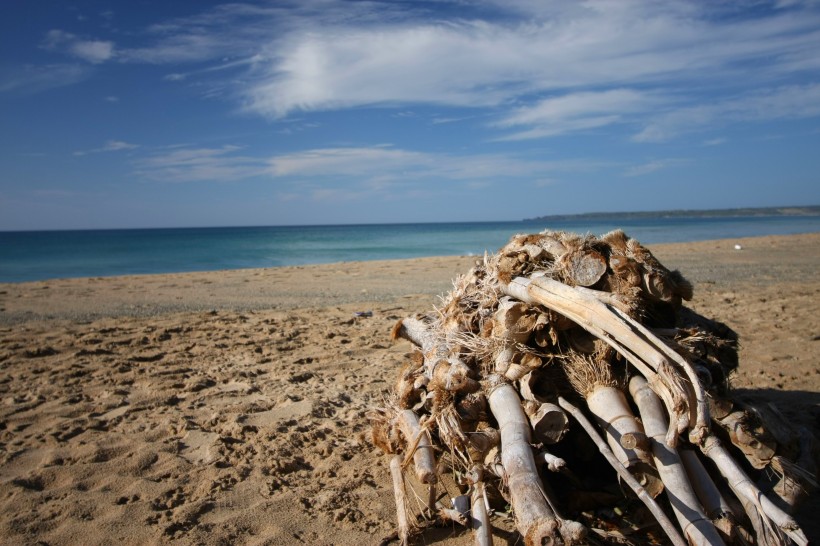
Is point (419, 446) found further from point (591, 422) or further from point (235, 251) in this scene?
point (235, 251)

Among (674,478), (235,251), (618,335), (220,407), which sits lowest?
(235,251)

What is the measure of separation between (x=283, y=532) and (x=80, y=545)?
116 centimetres

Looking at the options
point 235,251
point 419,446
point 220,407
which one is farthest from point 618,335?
point 235,251

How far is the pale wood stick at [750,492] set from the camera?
2375mm

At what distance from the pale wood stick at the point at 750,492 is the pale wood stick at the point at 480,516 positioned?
1147 millimetres

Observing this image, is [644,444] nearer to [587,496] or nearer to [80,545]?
[587,496]

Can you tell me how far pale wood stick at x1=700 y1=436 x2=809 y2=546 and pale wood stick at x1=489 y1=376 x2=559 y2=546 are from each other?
883 millimetres

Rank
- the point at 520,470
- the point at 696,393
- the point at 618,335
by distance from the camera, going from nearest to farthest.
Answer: the point at 696,393
the point at 520,470
the point at 618,335

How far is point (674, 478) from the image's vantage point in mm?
2613

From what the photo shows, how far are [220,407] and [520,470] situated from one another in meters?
3.44

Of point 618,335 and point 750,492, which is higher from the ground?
point 618,335

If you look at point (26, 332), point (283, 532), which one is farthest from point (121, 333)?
point (283, 532)

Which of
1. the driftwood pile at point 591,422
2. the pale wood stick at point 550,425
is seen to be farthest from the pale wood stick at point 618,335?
the pale wood stick at point 550,425

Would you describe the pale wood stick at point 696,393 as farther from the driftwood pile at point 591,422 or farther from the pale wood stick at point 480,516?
the pale wood stick at point 480,516
